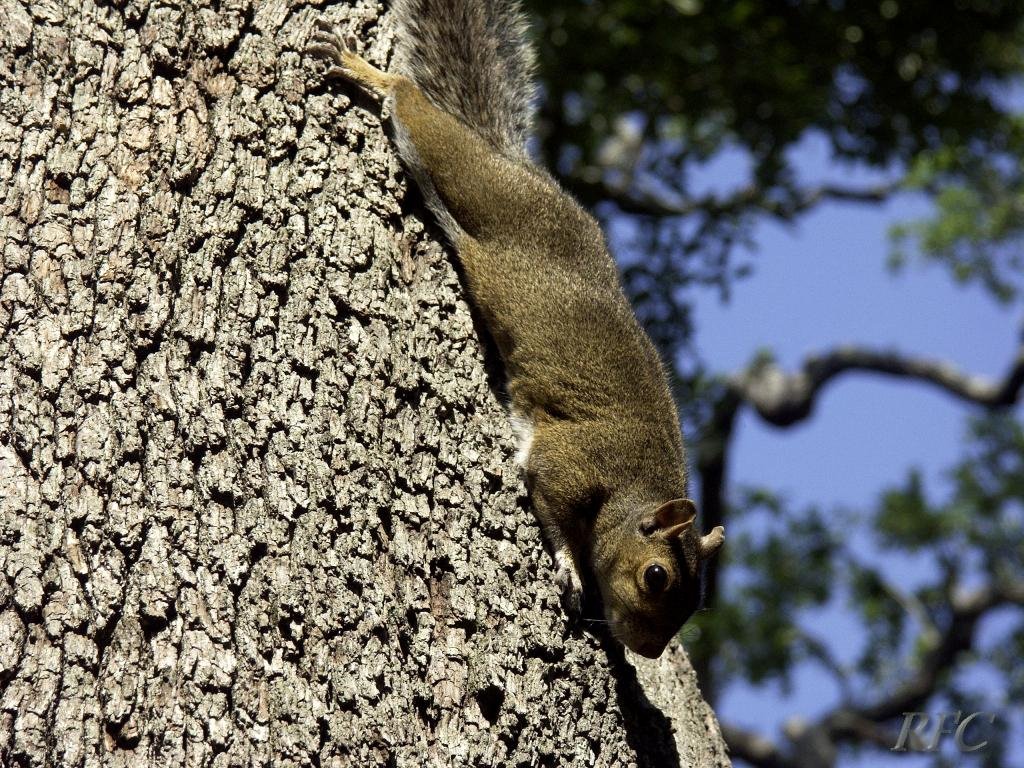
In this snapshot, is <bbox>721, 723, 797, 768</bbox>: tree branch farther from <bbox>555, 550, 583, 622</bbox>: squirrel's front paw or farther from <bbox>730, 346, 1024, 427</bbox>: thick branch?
<bbox>555, 550, 583, 622</bbox>: squirrel's front paw

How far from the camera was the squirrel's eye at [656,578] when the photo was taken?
3453 millimetres

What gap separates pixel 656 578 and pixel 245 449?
58.1 inches

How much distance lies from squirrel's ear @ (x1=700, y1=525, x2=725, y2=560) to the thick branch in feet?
13.5

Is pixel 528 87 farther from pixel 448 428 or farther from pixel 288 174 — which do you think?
pixel 448 428

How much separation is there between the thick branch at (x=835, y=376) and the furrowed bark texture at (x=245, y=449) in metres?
5.02

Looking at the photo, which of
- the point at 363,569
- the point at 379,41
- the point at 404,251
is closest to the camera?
the point at 363,569

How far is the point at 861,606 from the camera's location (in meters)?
10.2

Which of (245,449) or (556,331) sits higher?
(556,331)

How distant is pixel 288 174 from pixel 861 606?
8640 mm

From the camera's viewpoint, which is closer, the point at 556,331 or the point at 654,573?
the point at 654,573

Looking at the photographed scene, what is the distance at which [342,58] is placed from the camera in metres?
3.21

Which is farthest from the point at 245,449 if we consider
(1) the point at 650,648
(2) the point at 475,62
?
(2) the point at 475,62

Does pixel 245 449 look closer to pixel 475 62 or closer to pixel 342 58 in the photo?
pixel 342 58

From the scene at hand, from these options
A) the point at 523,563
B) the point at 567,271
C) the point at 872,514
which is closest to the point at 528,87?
the point at 567,271
